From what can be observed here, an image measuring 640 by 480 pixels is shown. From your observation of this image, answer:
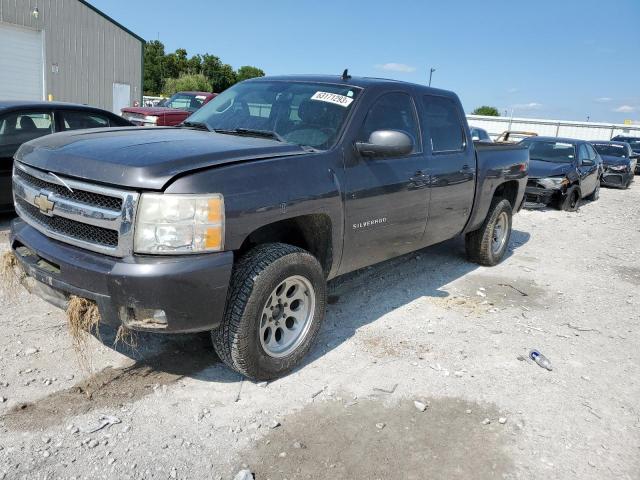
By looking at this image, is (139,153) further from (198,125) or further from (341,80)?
(341,80)

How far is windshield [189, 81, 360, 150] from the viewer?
12.8 ft

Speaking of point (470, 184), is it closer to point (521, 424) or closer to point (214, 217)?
point (521, 424)

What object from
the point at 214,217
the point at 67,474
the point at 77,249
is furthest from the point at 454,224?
the point at 67,474

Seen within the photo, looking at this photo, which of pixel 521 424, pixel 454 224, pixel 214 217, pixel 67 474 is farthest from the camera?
pixel 454 224

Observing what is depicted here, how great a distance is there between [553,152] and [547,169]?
1287 millimetres

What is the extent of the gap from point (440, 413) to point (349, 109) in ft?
7.23

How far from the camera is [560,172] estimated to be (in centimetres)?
1184

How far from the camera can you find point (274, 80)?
4586 millimetres

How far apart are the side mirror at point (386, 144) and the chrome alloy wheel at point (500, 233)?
334cm

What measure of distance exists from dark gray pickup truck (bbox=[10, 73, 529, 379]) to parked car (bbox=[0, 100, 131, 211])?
3.08m

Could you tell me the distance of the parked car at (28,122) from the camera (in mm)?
6301

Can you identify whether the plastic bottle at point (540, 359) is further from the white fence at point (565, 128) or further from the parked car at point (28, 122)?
the white fence at point (565, 128)

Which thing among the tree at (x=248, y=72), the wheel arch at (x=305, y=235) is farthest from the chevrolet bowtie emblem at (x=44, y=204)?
the tree at (x=248, y=72)

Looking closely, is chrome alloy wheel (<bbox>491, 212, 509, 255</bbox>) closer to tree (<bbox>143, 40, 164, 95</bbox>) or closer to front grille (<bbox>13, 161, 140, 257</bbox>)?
front grille (<bbox>13, 161, 140, 257</bbox>)
